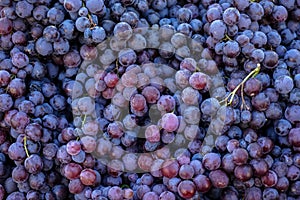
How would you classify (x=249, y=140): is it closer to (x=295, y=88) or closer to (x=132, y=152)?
(x=295, y=88)

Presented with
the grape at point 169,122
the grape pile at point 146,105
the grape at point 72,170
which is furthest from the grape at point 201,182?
the grape at point 72,170

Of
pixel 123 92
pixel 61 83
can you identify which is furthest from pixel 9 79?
pixel 123 92

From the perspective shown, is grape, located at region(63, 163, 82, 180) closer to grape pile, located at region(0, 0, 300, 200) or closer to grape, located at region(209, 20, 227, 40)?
grape pile, located at region(0, 0, 300, 200)

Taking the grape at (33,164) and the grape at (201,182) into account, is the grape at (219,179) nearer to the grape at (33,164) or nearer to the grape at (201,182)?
the grape at (201,182)

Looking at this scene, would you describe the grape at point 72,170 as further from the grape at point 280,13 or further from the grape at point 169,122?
the grape at point 280,13

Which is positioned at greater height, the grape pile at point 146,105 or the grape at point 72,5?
the grape at point 72,5

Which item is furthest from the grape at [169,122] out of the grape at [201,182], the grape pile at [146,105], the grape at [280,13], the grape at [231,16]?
the grape at [280,13]

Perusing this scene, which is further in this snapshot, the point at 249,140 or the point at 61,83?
the point at 61,83

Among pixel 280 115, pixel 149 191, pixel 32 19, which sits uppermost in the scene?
pixel 32 19

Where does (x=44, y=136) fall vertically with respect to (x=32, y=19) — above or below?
below

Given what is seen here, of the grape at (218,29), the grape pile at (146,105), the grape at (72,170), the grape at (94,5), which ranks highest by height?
the grape at (94,5)
